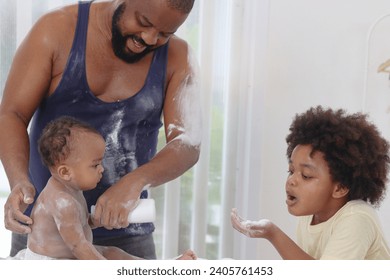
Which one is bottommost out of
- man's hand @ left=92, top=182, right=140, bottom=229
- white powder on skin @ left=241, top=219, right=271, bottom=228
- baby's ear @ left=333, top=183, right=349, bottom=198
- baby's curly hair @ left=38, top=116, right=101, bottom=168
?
white powder on skin @ left=241, top=219, right=271, bottom=228

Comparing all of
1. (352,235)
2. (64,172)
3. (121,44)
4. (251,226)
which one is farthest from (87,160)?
(352,235)

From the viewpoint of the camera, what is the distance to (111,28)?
2.52 feet

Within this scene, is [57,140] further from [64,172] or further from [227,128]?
[227,128]

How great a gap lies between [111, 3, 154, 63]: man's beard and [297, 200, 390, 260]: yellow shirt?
1.25 feet

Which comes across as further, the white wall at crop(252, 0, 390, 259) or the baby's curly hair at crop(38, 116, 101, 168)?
the white wall at crop(252, 0, 390, 259)

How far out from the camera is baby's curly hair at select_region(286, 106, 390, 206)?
2.60 feet

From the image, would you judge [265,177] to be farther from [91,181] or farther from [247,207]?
[91,181]

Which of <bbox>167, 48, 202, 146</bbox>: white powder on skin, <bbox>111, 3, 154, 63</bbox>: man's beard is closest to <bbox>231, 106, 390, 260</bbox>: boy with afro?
<bbox>167, 48, 202, 146</bbox>: white powder on skin

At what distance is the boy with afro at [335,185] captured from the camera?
2.60 feet

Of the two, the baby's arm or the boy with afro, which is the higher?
the boy with afro

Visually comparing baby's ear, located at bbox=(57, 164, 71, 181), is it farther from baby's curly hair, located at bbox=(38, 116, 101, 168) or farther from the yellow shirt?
the yellow shirt

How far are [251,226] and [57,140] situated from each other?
0.34 meters

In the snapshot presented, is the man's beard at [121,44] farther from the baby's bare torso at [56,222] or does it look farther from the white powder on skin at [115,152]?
the baby's bare torso at [56,222]

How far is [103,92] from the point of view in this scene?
77 centimetres
